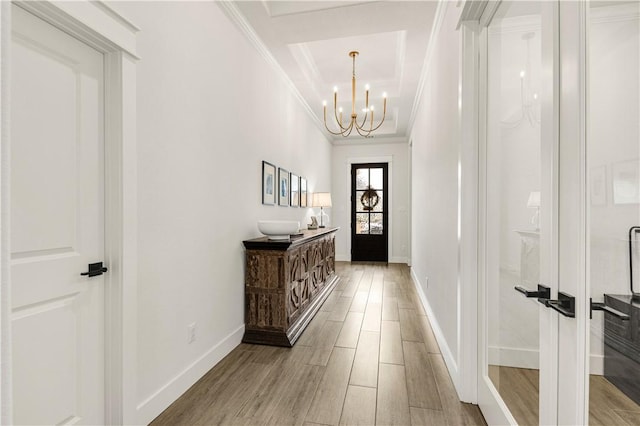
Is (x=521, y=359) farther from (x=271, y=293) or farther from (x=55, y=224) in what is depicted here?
(x=55, y=224)

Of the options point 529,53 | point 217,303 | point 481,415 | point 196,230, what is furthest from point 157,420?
point 529,53

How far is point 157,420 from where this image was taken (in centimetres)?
180

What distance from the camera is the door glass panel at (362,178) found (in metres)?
7.66

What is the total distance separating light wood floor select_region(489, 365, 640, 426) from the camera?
83 cm

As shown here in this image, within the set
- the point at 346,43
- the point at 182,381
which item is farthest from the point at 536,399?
the point at 346,43

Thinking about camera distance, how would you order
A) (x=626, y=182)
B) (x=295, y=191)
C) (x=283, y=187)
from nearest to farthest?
(x=626, y=182), (x=283, y=187), (x=295, y=191)

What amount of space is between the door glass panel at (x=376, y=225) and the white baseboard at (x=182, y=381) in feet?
16.9

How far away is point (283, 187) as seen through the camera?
4.11 m

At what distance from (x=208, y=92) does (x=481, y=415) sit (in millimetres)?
2687

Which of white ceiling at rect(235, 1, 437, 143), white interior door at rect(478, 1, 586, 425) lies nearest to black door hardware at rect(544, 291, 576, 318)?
white interior door at rect(478, 1, 586, 425)

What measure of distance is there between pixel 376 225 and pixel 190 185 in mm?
5785

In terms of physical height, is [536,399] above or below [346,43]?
below

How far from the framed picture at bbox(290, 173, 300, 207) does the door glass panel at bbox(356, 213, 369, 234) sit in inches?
119

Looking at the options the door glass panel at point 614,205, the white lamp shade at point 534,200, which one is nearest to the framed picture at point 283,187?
the white lamp shade at point 534,200
